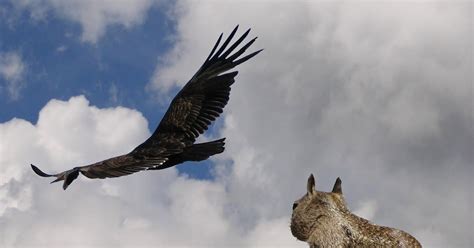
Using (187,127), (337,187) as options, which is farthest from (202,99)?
(337,187)

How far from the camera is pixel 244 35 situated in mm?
14391

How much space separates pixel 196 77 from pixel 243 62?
39.5 inches

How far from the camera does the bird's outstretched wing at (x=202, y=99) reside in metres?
13.9

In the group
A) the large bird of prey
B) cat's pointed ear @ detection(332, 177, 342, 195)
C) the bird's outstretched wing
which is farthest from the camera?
the bird's outstretched wing

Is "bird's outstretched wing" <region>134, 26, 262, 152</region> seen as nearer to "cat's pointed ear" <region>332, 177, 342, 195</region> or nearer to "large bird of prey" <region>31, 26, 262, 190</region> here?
"large bird of prey" <region>31, 26, 262, 190</region>

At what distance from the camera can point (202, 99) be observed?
1438cm

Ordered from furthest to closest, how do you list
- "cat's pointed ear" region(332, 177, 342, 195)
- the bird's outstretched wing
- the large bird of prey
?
the bird's outstretched wing < the large bird of prey < "cat's pointed ear" region(332, 177, 342, 195)

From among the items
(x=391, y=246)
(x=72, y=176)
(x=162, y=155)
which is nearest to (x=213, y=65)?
(x=162, y=155)

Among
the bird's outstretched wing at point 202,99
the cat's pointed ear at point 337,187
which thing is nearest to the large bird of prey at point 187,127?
the bird's outstretched wing at point 202,99

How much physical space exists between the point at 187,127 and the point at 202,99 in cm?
71

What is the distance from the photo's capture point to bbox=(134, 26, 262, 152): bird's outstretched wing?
45.6ft

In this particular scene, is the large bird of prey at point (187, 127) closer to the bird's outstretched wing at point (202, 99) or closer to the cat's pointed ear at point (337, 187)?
the bird's outstretched wing at point (202, 99)

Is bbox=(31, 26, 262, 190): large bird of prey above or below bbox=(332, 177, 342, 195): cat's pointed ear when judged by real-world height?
above

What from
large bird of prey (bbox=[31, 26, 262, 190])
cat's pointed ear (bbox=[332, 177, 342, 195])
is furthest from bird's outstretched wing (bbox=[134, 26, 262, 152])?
cat's pointed ear (bbox=[332, 177, 342, 195])
